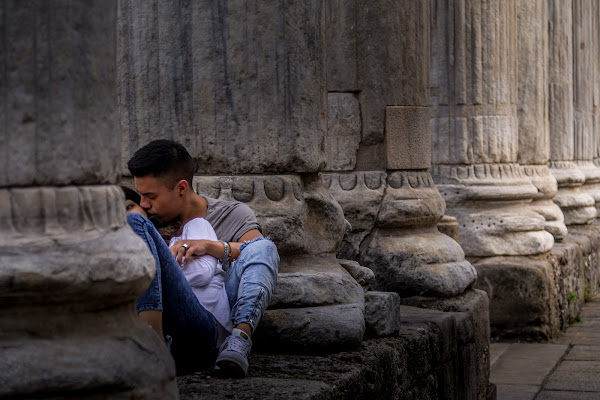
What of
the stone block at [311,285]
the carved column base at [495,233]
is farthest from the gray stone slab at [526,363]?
the stone block at [311,285]

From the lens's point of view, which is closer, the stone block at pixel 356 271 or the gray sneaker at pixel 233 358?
the gray sneaker at pixel 233 358

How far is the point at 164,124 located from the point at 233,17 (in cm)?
49

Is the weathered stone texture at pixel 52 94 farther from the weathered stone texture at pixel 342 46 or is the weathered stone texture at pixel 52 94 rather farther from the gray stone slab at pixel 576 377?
the gray stone slab at pixel 576 377

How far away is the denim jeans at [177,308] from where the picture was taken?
3.12 metres

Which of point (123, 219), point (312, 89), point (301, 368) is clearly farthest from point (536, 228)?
point (123, 219)

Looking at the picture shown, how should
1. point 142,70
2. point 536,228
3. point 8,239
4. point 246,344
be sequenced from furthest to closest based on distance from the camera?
point 536,228
point 142,70
point 246,344
point 8,239

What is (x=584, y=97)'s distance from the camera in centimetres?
1297

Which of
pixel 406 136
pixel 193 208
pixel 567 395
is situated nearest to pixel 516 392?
pixel 567 395

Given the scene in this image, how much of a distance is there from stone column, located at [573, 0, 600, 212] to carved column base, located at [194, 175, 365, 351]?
28.2 feet

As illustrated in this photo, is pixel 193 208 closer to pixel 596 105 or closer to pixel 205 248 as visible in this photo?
pixel 205 248

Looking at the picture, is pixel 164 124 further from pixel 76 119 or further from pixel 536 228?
pixel 536 228

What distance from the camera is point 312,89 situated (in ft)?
13.6

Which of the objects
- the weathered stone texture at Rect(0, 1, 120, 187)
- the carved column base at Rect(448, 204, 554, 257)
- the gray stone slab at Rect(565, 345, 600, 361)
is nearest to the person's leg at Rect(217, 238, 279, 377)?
the weathered stone texture at Rect(0, 1, 120, 187)

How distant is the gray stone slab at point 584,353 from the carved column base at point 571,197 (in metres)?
3.51
